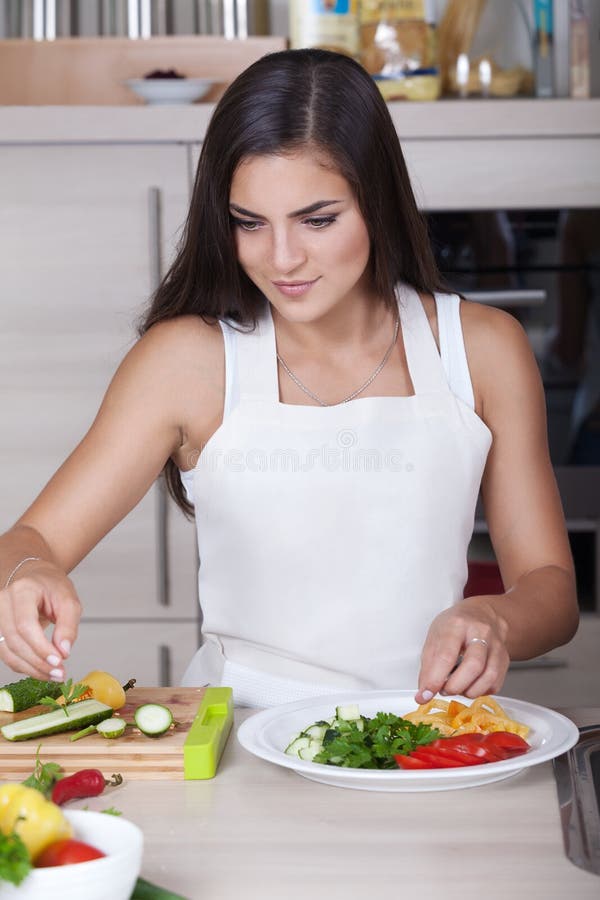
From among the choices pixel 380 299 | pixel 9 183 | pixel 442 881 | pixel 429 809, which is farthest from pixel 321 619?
pixel 9 183

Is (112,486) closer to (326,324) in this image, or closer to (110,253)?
(326,324)

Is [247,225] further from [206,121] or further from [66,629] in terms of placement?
[206,121]

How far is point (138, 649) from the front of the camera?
2.70 m

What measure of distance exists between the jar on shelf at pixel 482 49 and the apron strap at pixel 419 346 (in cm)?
102

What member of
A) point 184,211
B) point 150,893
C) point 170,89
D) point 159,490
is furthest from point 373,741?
point 170,89

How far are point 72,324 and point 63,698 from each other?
59.1 inches

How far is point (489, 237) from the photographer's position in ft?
8.82

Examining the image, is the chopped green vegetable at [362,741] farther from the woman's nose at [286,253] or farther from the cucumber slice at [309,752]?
the woman's nose at [286,253]

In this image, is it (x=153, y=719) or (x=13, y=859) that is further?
(x=153, y=719)

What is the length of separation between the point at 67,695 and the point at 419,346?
2.48 feet

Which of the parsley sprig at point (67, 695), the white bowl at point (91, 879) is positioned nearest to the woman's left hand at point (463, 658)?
the parsley sprig at point (67, 695)

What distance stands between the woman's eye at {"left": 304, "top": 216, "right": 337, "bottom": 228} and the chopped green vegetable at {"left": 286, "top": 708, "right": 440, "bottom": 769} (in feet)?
2.03

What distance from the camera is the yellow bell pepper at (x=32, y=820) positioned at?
0.82m

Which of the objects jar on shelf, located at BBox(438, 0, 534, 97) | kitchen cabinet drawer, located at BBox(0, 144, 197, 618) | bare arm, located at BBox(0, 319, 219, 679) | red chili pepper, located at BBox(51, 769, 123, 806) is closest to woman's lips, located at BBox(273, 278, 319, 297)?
bare arm, located at BBox(0, 319, 219, 679)
